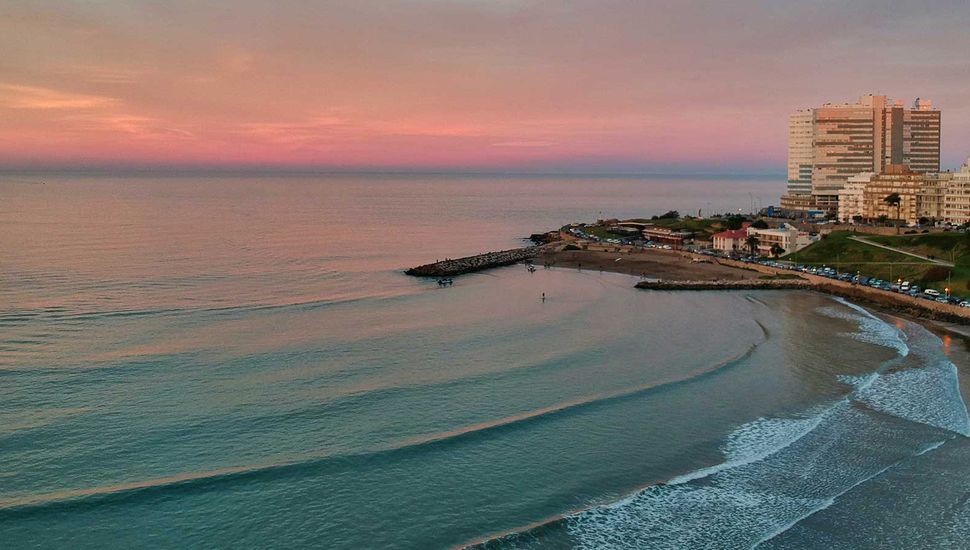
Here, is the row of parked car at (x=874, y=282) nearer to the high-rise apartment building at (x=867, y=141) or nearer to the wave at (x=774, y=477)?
the wave at (x=774, y=477)

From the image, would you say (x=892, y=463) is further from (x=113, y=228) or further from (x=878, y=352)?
(x=113, y=228)

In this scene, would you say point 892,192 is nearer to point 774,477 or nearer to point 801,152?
point 801,152

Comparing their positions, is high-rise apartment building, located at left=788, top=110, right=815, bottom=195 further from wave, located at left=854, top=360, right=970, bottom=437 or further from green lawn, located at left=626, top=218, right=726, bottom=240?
wave, located at left=854, top=360, right=970, bottom=437

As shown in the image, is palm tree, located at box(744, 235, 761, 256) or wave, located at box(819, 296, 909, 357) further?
palm tree, located at box(744, 235, 761, 256)

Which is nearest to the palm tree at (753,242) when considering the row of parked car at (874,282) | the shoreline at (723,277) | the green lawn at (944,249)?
the row of parked car at (874,282)

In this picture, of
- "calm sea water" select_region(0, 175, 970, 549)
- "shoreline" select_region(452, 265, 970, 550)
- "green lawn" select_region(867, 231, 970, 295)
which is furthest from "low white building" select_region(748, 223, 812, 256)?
"calm sea water" select_region(0, 175, 970, 549)

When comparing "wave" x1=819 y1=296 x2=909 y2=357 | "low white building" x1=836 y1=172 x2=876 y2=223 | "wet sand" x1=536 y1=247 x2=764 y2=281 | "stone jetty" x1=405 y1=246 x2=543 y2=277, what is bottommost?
"wave" x1=819 y1=296 x2=909 y2=357
